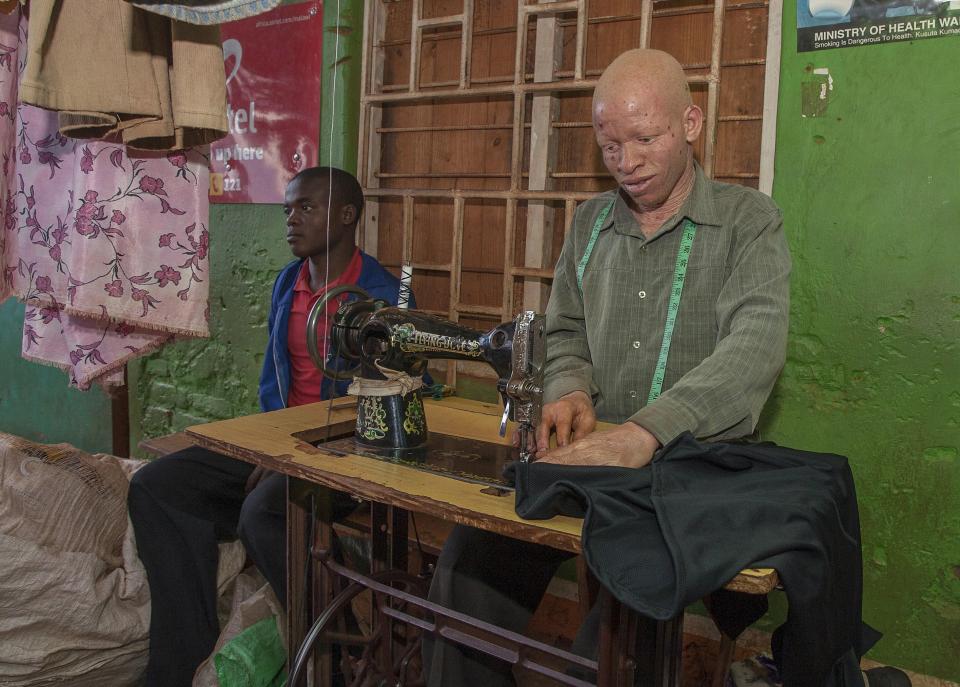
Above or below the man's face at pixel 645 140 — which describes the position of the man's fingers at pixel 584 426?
below

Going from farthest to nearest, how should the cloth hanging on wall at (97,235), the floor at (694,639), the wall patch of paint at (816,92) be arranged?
1. the floor at (694,639)
2. the wall patch of paint at (816,92)
3. the cloth hanging on wall at (97,235)

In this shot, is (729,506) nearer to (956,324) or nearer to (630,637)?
(630,637)

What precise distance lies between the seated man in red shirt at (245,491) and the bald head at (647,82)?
838 mm

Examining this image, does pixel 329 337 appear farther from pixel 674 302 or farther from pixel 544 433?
pixel 674 302

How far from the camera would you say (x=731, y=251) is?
205 centimetres

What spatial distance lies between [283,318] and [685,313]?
1542 mm

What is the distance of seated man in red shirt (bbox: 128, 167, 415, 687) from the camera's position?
261cm

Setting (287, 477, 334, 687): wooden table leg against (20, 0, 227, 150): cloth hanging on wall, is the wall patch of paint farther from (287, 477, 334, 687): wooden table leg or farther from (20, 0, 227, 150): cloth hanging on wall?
(287, 477, 334, 687): wooden table leg

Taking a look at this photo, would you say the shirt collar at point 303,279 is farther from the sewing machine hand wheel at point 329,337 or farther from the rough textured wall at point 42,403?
the rough textured wall at point 42,403

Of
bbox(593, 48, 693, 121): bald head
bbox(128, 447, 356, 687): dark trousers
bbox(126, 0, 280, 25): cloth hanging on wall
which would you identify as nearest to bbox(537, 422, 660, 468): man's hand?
bbox(593, 48, 693, 121): bald head

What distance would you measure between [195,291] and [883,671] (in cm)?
202

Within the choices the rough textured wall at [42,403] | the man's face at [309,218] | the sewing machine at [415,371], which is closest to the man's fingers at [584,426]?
the sewing machine at [415,371]

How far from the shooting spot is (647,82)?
2.00 m

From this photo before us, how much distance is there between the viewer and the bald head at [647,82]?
6.55 feet
